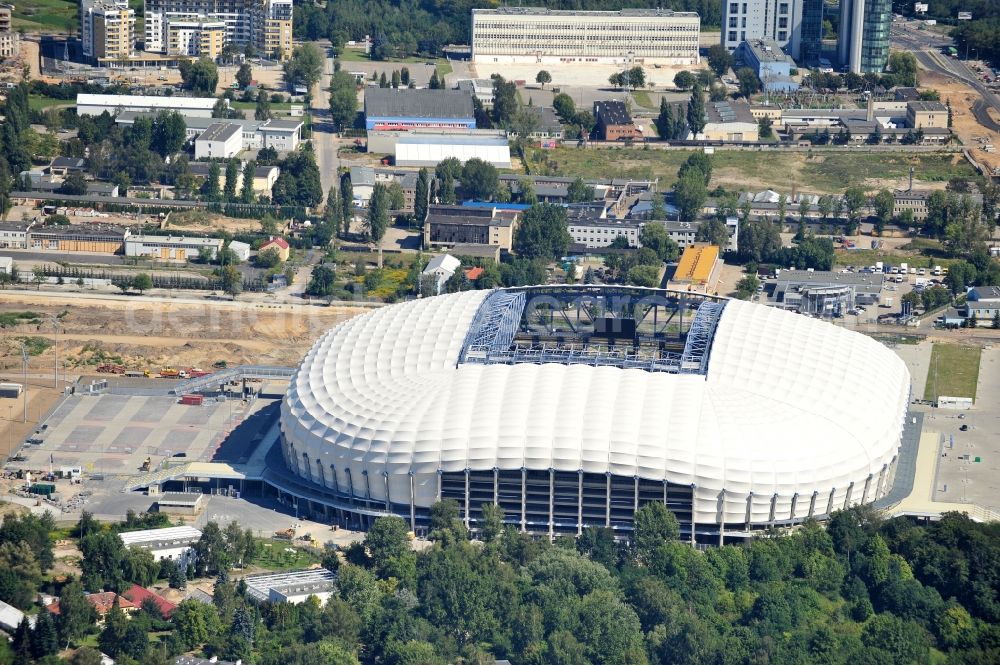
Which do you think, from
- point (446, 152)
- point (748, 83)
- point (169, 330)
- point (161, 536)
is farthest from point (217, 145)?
point (161, 536)

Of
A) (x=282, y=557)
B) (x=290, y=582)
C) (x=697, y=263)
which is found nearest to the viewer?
(x=290, y=582)

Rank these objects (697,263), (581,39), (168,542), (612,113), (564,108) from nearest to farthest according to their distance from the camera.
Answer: (168,542) → (697,263) → (612,113) → (564,108) → (581,39)

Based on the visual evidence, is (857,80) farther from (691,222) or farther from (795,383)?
(795,383)

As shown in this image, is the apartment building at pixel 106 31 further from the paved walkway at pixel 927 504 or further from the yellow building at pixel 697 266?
the paved walkway at pixel 927 504

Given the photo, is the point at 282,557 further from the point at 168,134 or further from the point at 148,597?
the point at 168,134

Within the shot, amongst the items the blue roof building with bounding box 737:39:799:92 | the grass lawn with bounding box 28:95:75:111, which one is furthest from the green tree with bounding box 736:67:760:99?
the grass lawn with bounding box 28:95:75:111

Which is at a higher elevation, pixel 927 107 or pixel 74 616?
pixel 927 107
